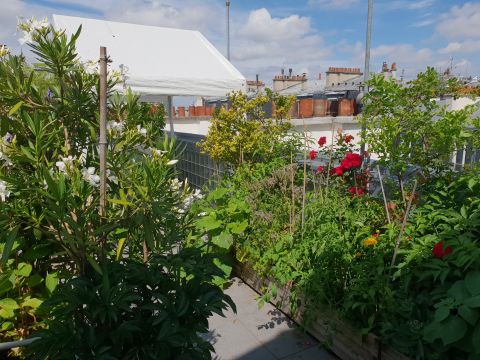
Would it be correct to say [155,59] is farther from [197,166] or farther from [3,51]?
[3,51]

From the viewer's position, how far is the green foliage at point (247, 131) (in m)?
4.77

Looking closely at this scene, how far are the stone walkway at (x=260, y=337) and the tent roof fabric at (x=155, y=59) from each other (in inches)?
127

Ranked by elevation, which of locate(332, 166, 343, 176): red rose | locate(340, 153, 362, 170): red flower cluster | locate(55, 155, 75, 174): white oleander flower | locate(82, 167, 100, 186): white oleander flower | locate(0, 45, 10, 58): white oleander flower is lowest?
locate(332, 166, 343, 176): red rose

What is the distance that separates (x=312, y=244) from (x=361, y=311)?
73cm

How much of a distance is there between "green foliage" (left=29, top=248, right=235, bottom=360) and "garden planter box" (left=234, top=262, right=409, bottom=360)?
1.17 metres

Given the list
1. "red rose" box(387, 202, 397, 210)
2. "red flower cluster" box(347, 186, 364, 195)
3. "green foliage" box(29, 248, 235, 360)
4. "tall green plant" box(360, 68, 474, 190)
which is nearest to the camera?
"green foliage" box(29, 248, 235, 360)

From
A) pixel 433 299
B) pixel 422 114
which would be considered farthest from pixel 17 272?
pixel 422 114

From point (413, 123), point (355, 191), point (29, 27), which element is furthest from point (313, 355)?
point (29, 27)

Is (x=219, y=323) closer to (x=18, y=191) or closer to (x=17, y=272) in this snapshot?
(x=17, y=272)

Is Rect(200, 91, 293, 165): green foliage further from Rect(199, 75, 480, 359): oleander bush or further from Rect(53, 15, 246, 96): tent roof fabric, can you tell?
Rect(199, 75, 480, 359): oleander bush

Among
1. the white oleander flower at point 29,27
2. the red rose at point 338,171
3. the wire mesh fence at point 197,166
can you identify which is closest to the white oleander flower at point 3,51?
the white oleander flower at point 29,27

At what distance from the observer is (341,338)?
247cm

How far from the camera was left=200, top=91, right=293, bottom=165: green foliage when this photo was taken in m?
4.77

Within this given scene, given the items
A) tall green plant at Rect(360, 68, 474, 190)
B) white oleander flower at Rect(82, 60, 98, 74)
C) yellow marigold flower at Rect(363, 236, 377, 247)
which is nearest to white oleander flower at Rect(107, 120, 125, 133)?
white oleander flower at Rect(82, 60, 98, 74)
